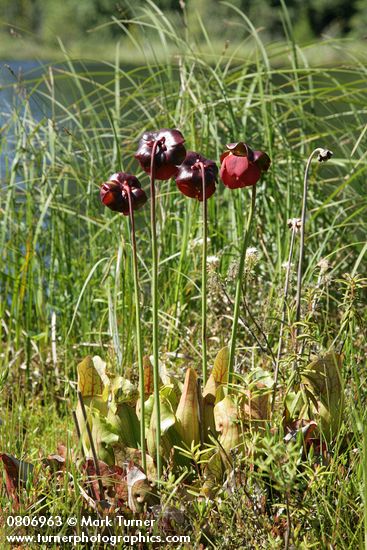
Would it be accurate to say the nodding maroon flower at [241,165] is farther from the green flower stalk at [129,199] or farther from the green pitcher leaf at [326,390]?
the green pitcher leaf at [326,390]

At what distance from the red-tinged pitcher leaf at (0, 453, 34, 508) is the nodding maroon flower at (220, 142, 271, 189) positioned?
655 millimetres

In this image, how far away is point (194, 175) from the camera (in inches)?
62.7

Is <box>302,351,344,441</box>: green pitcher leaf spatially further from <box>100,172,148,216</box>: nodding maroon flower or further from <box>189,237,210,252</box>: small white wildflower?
<box>189,237,210,252</box>: small white wildflower

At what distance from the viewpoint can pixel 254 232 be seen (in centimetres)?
280

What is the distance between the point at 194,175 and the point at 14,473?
26.3 inches

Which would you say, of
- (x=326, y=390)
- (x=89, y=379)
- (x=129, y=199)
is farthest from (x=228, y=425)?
(x=129, y=199)

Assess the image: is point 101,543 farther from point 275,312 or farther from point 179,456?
point 275,312

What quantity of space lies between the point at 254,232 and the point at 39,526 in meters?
1.53

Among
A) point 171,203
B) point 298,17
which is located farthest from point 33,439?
point 298,17

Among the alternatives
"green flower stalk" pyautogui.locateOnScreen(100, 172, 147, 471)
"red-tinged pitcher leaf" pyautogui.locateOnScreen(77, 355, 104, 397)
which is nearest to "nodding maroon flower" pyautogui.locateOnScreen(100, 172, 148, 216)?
"green flower stalk" pyautogui.locateOnScreen(100, 172, 147, 471)

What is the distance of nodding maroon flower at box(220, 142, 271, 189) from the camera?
1523 millimetres

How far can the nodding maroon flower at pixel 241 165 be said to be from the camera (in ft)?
5.00

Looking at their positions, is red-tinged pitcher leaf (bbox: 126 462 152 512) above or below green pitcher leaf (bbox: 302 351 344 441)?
below

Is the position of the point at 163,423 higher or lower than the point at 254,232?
lower
